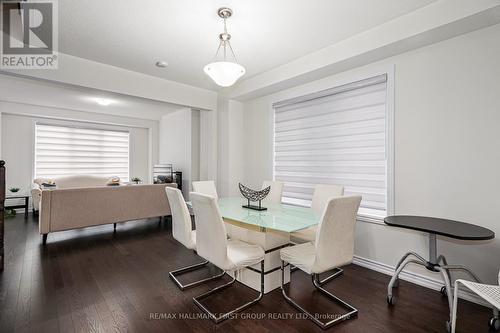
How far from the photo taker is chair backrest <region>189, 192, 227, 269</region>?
1.82 m

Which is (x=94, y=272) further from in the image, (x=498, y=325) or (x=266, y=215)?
(x=498, y=325)

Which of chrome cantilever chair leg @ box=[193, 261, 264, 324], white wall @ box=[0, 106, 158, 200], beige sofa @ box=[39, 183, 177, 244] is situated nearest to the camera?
chrome cantilever chair leg @ box=[193, 261, 264, 324]

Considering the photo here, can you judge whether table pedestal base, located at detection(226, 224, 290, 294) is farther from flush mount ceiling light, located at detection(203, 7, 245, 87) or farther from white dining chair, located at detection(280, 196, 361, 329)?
flush mount ceiling light, located at detection(203, 7, 245, 87)

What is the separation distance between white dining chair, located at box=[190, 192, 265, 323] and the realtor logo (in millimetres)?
2237

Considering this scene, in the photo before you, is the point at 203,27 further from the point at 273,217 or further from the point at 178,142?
the point at 178,142

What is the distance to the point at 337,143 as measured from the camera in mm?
3260

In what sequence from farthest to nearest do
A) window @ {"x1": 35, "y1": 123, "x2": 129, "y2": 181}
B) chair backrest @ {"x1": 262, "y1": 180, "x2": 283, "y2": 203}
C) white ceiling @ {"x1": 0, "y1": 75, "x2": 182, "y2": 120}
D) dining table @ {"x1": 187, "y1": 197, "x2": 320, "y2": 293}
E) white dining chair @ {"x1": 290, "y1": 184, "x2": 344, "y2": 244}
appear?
1. window @ {"x1": 35, "y1": 123, "x2": 129, "y2": 181}
2. white ceiling @ {"x1": 0, "y1": 75, "x2": 182, "y2": 120}
3. chair backrest @ {"x1": 262, "y1": 180, "x2": 283, "y2": 203}
4. white dining chair @ {"x1": 290, "y1": 184, "x2": 344, "y2": 244}
5. dining table @ {"x1": 187, "y1": 197, "x2": 320, "y2": 293}

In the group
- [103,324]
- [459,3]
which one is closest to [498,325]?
[459,3]

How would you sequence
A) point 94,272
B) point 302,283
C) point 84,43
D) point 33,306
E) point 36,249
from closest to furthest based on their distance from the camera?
point 33,306 < point 302,283 < point 94,272 < point 84,43 < point 36,249

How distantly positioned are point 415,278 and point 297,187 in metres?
1.81

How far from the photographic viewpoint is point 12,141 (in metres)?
5.61

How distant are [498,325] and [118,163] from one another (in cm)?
790

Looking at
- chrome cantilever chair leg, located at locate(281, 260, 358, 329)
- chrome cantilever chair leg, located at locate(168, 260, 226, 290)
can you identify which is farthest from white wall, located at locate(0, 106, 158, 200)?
chrome cantilever chair leg, located at locate(281, 260, 358, 329)

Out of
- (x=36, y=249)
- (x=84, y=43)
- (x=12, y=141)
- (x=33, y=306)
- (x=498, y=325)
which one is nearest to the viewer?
(x=498, y=325)
